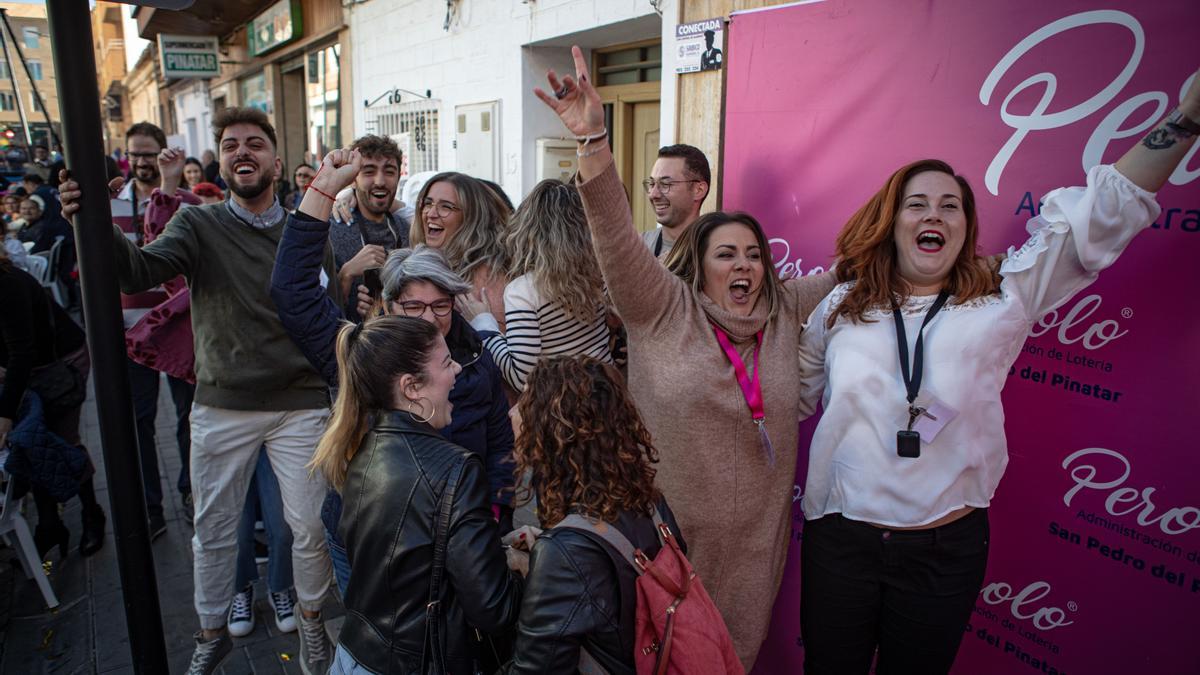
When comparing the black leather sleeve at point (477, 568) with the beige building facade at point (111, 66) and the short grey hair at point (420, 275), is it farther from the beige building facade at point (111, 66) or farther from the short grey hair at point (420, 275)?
the beige building facade at point (111, 66)

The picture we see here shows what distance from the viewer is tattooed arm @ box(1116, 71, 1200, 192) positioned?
65.7 inches

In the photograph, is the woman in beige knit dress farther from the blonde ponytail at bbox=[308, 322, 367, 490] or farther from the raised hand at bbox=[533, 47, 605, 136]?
the blonde ponytail at bbox=[308, 322, 367, 490]

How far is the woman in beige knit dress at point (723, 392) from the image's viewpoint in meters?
2.07

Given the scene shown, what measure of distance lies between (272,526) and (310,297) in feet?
4.00

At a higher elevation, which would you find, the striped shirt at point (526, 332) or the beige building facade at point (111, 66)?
the beige building facade at point (111, 66)

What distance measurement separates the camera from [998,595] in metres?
2.44

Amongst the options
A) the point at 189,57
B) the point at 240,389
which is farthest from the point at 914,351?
the point at 189,57

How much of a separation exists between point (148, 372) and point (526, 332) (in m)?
2.55

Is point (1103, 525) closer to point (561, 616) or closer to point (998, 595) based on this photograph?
point (998, 595)

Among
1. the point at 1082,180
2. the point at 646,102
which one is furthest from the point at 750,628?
the point at 646,102

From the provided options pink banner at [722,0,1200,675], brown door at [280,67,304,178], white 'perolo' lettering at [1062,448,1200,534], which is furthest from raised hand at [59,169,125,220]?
brown door at [280,67,304,178]

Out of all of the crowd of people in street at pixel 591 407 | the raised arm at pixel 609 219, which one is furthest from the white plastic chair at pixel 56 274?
the raised arm at pixel 609 219

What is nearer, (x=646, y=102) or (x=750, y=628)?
(x=750, y=628)

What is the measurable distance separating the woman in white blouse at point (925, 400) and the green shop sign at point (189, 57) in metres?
12.6
